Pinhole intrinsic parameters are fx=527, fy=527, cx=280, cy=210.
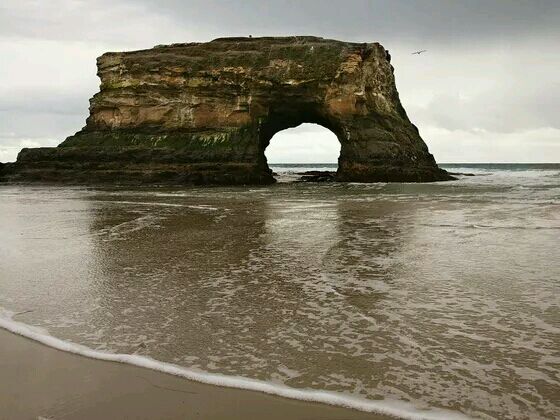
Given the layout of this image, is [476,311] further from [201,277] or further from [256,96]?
[256,96]

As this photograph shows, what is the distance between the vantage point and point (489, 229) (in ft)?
31.3

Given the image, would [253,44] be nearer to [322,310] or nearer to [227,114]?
[227,114]

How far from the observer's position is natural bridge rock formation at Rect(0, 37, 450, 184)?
33.4 metres

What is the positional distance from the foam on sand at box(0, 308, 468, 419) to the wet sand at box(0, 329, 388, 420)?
0.04m

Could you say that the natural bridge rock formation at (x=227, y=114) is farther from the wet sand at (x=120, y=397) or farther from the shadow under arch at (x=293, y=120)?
the wet sand at (x=120, y=397)

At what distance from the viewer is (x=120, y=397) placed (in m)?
2.81

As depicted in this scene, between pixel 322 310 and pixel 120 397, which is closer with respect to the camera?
pixel 120 397

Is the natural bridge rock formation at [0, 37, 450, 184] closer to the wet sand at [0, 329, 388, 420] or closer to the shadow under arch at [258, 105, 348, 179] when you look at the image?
the shadow under arch at [258, 105, 348, 179]

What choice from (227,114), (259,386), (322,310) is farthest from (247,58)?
(259,386)

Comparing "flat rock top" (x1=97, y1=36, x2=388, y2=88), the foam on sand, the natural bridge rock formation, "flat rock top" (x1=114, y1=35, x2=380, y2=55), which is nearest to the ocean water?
the foam on sand

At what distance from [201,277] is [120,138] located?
106 ft

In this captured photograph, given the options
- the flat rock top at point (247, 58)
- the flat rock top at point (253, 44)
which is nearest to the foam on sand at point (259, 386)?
the flat rock top at point (247, 58)

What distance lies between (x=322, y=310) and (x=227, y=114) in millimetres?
32070

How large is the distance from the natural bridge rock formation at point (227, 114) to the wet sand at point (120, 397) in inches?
1133
